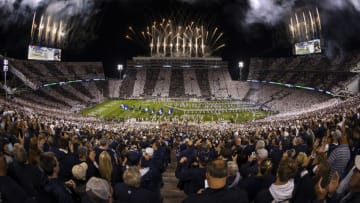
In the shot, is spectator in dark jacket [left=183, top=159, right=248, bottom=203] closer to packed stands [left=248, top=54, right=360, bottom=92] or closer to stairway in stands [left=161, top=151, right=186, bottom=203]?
stairway in stands [left=161, top=151, right=186, bottom=203]

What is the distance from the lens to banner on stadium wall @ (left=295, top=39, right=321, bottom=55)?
247 ft

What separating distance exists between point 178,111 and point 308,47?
3579 centimetres

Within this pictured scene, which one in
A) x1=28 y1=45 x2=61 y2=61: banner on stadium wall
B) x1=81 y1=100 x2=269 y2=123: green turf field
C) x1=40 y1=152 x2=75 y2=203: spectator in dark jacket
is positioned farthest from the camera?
x1=28 y1=45 x2=61 y2=61: banner on stadium wall

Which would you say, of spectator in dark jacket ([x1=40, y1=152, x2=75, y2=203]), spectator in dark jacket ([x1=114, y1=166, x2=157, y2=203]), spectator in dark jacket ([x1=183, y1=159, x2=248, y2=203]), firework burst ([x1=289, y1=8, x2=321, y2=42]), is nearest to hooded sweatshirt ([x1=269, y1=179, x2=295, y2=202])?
spectator in dark jacket ([x1=183, y1=159, x2=248, y2=203])

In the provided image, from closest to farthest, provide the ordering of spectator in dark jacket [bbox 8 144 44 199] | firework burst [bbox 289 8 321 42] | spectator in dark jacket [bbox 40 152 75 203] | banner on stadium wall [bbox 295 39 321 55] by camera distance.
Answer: spectator in dark jacket [bbox 40 152 75 203]
spectator in dark jacket [bbox 8 144 44 199]
banner on stadium wall [bbox 295 39 321 55]
firework burst [bbox 289 8 321 42]

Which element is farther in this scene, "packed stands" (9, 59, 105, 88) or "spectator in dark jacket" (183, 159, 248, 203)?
"packed stands" (9, 59, 105, 88)

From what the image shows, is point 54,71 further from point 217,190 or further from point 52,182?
point 217,190

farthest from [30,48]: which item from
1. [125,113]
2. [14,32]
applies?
[125,113]

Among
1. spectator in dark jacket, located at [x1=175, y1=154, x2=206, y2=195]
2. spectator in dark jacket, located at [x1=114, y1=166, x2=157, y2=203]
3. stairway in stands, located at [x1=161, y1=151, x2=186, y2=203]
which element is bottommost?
stairway in stands, located at [x1=161, y1=151, x2=186, y2=203]

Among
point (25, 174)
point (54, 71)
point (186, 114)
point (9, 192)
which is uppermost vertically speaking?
point (54, 71)

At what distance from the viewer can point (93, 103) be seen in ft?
244

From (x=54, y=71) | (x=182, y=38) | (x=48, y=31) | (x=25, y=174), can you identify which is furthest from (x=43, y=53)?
(x=25, y=174)

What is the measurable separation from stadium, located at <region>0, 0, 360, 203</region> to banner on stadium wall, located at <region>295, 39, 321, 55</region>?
0.22 meters

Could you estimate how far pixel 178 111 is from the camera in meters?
60.8
